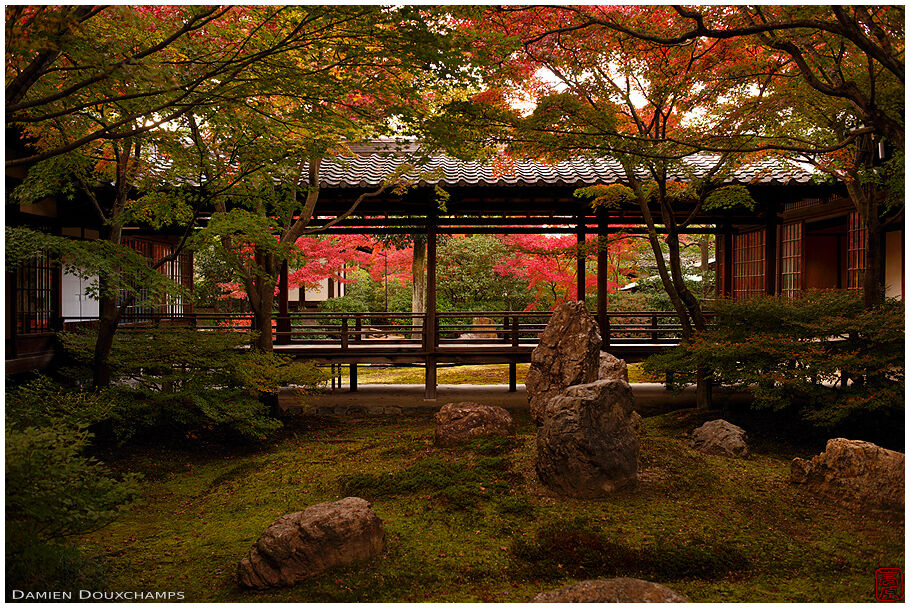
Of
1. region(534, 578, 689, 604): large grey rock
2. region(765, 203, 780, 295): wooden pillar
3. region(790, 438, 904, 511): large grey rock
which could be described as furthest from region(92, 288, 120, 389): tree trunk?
region(765, 203, 780, 295): wooden pillar

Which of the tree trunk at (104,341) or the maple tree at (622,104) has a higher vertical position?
the maple tree at (622,104)

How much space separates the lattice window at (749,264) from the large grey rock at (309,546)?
12624 millimetres

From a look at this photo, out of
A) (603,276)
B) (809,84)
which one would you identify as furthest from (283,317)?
(809,84)

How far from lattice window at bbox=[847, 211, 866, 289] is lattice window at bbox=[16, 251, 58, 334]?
14695 millimetres

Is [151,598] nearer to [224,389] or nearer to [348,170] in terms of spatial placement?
[224,389]

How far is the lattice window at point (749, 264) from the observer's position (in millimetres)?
14859

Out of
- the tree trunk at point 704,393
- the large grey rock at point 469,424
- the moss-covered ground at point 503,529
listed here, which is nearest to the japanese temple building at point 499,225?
the tree trunk at point 704,393

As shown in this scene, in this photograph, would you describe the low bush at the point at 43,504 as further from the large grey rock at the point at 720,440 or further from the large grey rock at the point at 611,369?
the large grey rock at the point at 611,369

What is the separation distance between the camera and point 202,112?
6.20 meters

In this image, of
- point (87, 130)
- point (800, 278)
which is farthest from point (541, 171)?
point (87, 130)

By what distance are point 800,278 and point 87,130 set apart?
1349 centimetres

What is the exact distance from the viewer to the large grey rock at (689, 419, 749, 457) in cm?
819

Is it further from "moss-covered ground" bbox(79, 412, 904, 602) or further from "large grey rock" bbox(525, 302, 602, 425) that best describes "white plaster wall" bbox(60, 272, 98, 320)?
"large grey rock" bbox(525, 302, 602, 425)

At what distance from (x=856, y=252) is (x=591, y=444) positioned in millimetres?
8648
